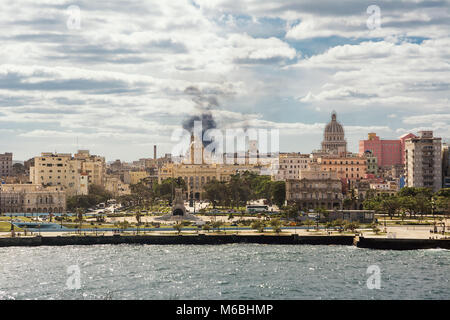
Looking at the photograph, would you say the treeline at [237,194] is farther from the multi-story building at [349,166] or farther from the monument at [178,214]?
the multi-story building at [349,166]

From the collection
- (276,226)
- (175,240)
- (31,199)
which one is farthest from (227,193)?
(175,240)

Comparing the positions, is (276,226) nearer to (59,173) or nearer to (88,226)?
(88,226)

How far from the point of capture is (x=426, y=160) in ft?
518

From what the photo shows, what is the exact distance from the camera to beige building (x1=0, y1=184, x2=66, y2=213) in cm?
14925

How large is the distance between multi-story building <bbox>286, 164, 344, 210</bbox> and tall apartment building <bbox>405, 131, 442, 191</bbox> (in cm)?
2100

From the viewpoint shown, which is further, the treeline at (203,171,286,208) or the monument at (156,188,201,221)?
the treeline at (203,171,286,208)

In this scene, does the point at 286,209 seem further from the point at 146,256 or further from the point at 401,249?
the point at 146,256

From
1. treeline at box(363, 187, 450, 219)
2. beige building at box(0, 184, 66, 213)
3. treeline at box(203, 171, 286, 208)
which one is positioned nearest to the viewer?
treeline at box(363, 187, 450, 219)

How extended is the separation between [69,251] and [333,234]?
3607 cm

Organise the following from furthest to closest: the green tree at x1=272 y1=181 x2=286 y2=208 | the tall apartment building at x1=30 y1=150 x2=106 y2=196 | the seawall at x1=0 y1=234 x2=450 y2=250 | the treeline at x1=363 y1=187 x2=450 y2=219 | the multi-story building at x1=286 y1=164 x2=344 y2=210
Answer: the tall apartment building at x1=30 y1=150 x2=106 y2=196 → the green tree at x1=272 y1=181 x2=286 y2=208 → the multi-story building at x1=286 y1=164 x2=344 y2=210 → the treeline at x1=363 y1=187 x2=450 y2=219 → the seawall at x1=0 y1=234 x2=450 y2=250

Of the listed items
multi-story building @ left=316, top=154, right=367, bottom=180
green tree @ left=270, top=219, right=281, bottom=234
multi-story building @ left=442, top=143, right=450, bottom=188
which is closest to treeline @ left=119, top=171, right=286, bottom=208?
multi-story building @ left=316, top=154, right=367, bottom=180

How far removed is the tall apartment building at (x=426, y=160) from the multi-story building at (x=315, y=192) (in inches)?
827

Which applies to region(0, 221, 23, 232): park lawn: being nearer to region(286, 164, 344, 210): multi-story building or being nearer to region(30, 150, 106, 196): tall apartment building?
region(30, 150, 106, 196): tall apartment building

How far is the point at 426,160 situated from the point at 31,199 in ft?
283
